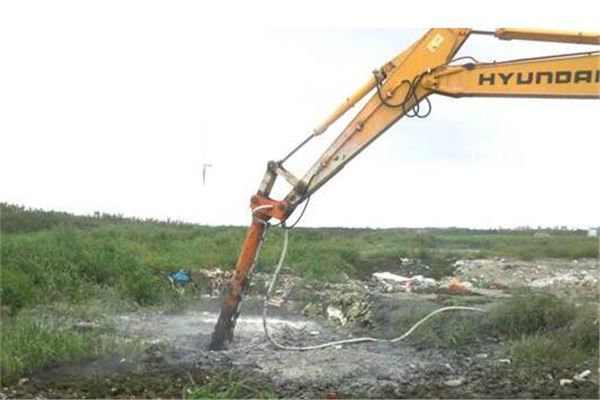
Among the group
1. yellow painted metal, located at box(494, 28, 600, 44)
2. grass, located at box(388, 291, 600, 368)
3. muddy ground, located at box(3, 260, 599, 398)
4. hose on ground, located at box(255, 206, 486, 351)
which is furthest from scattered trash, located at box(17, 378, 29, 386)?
yellow painted metal, located at box(494, 28, 600, 44)

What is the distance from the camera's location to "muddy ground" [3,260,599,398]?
18.1 ft

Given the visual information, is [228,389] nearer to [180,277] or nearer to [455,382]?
[455,382]

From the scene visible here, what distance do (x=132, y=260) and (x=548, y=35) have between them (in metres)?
6.85

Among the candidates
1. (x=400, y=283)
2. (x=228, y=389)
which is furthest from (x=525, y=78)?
(x=400, y=283)

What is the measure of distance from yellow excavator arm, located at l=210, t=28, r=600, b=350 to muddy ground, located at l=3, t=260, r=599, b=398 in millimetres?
609

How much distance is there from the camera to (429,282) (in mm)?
12516

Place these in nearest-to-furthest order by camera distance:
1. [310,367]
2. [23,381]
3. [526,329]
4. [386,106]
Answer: [23,381] < [310,367] < [386,106] < [526,329]

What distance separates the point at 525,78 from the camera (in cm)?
602

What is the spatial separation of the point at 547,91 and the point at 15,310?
5750 mm

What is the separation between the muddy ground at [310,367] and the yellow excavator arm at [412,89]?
61cm

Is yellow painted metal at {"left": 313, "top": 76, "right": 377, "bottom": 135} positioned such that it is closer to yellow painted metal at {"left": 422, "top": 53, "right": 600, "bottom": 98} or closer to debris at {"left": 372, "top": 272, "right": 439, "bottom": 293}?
yellow painted metal at {"left": 422, "top": 53, "right": 600, "bottom": 98}

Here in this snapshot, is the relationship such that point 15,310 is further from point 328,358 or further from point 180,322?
point 328,358

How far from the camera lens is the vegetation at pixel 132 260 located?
6.53 metres

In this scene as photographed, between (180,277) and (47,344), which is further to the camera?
(180,277)
